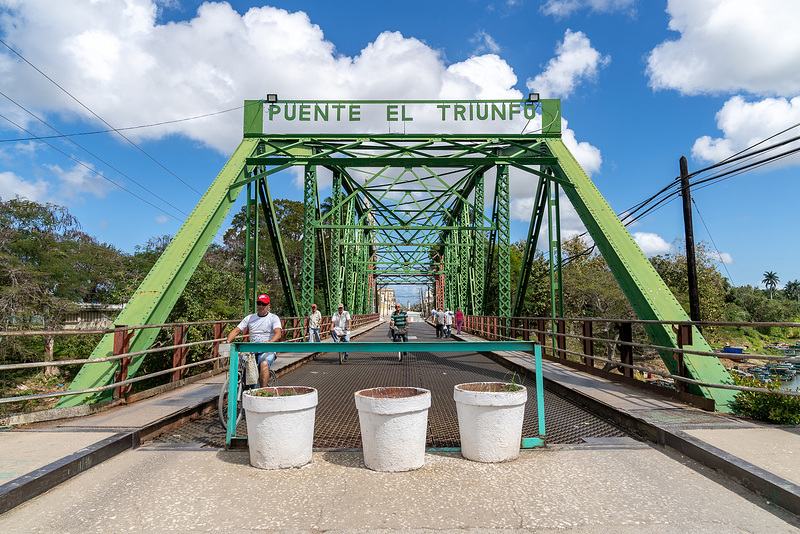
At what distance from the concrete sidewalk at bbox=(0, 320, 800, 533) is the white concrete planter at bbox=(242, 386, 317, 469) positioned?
0.12 meters

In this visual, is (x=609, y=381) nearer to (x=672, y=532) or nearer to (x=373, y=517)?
(x=672, y=532)

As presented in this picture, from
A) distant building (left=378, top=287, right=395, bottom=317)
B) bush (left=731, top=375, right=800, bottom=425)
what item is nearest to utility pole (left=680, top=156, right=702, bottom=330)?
bush (left=731, top=375, right=800, bottom=425)

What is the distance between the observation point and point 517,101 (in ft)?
45.2

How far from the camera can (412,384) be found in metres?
9.88

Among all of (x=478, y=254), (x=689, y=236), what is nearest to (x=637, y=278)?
(x=689, y=236)

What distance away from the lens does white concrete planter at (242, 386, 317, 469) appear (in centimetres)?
441

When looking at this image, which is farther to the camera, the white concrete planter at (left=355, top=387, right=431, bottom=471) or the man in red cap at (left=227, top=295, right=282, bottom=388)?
the man in red cap at (left=227, top=295, right=282, bottom=388)

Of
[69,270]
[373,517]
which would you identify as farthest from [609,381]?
[69,270]

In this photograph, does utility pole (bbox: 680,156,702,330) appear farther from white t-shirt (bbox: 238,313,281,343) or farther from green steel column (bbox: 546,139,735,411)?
white t-shirt (bbox: 238,313,281,343)

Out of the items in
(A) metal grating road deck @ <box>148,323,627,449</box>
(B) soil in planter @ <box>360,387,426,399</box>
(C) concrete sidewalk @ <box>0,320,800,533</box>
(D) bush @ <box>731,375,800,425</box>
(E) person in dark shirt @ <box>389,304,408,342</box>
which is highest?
(E) person in dark shirt @ <box>389,304,408,342</box>

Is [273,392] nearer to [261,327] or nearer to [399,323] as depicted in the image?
[261,327]

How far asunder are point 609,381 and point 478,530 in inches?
269

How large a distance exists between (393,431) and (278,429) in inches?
39.4

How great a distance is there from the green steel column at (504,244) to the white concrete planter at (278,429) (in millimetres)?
14156
